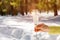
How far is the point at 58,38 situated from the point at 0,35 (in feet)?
1.67

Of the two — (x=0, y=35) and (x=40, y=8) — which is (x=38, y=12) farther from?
(x=0, y=35)

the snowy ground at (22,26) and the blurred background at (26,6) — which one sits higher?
the blurred background at (26,6)

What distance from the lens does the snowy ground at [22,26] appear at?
1.14 m

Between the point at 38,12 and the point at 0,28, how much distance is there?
1.21 feet

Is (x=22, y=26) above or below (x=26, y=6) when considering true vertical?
below

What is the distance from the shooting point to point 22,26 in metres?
1.16

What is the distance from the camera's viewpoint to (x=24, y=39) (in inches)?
45.1

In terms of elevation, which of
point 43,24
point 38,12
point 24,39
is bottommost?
point 24,39

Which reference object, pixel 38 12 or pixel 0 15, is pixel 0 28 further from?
pixel 38 12

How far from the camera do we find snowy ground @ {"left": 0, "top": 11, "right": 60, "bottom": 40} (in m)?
1.14

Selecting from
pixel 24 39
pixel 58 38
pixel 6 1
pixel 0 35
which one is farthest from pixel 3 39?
pixel 58 38

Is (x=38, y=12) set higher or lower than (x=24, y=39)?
higher

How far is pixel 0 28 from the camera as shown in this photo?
1173 mm

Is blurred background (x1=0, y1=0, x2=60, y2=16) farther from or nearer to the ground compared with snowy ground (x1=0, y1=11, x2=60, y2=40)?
farther from the ground
